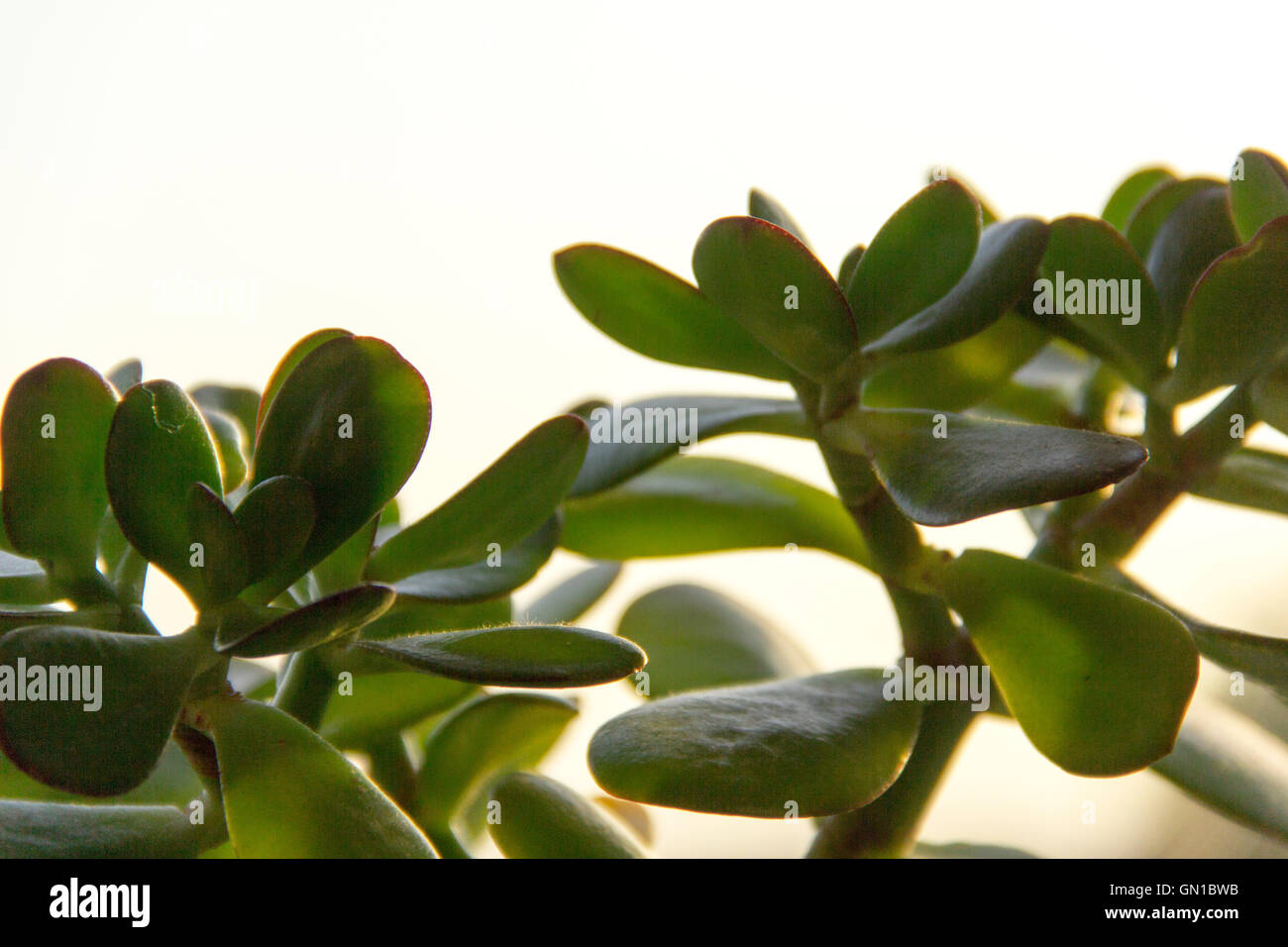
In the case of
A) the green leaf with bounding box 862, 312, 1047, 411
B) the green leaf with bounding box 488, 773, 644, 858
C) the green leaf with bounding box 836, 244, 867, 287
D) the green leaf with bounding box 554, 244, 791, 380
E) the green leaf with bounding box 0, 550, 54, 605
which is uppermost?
the green leaf with bounding box 836, 244, 867, 287

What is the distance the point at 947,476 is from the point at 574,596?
0.70 ft

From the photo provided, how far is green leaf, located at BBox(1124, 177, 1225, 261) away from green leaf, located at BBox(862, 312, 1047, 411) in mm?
70

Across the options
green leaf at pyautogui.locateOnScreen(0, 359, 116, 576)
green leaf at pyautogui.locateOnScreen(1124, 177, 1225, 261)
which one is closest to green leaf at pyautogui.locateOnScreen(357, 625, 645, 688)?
green leaf at pyautogui.locateOnScreen(0, 359, 116, 576)

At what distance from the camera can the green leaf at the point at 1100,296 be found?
15.4 inches

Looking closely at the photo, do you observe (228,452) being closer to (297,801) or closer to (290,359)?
(290,359)

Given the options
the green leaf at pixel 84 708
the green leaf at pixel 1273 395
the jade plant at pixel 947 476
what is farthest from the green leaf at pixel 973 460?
the green leaf at pixel 84 708

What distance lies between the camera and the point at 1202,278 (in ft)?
1.17

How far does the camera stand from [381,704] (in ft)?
1.30

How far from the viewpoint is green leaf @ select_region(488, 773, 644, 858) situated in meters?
0.35

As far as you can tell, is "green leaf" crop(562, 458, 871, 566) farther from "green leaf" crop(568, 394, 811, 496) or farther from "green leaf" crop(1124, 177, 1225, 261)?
"green leaf" crop(1124, 177, 1225, 261)
